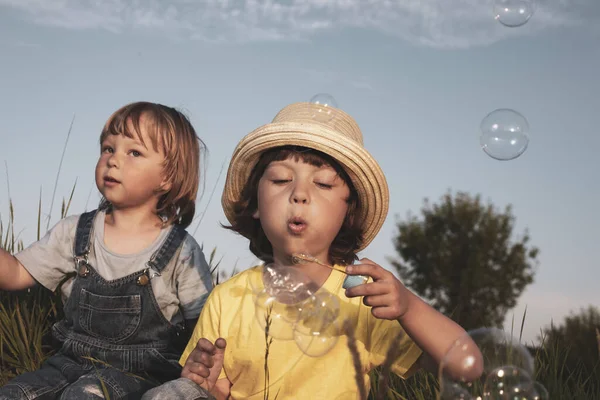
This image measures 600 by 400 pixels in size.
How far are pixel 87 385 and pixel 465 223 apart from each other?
54.5ft

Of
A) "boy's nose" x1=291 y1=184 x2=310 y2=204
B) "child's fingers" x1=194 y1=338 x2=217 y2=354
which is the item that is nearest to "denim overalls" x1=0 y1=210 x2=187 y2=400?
"child's fingers" x1=194 y1=338 x2=217 y2=354

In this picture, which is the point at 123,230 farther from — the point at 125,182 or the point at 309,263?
the point at 309,263

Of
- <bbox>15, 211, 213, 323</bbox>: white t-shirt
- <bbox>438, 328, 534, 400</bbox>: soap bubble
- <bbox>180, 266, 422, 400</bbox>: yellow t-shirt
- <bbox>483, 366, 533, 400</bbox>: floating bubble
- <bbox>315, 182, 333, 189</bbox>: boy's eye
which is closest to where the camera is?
<bbox>438, 328, 534, 400</bbox>: soap bubble

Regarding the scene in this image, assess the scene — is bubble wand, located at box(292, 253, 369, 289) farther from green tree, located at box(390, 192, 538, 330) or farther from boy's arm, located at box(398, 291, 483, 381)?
green tree, located at box(390, 192, 538, 330)

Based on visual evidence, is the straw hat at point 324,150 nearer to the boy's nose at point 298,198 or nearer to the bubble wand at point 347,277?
the boy's nose at point 298,198

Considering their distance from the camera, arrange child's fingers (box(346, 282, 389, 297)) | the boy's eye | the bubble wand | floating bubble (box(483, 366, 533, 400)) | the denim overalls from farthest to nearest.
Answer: the denim overalls < the boy's eye < the bubble wand < floating bubble (box(483, 366, 533, 400)) < child's fingers (box(346, 282, 389, 297))

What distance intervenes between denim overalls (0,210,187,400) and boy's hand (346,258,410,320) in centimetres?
167

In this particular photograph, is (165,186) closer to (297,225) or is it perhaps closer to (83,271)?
(83,271)

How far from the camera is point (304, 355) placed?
305cm

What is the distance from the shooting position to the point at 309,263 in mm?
3146

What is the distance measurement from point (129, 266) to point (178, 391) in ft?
4.14

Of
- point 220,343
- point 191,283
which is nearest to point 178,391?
point 220,343

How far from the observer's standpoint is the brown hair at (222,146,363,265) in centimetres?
324

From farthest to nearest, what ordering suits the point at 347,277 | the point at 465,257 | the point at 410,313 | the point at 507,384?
the point at 465,257 → the point at 347,277 → the point at 507,384 → the point at 410,313
